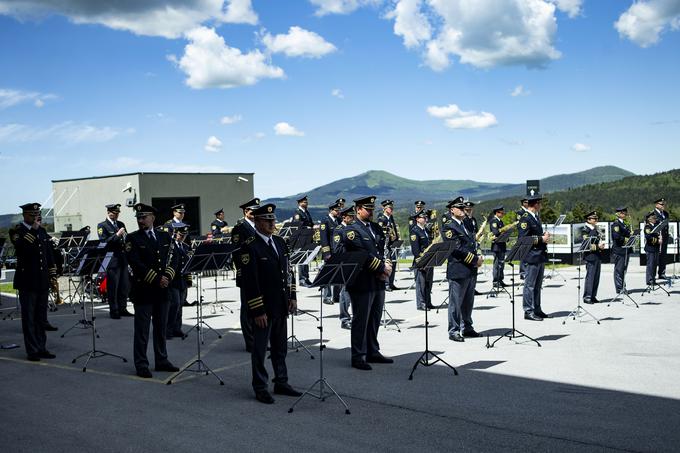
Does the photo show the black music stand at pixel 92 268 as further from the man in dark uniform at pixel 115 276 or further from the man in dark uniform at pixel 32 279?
the man in dark uniform at pixel 115 276

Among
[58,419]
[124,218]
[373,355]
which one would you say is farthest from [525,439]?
[124,218]

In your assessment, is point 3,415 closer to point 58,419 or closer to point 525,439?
point 58,419

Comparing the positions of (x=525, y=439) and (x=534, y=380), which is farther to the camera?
(x=534, y=380)

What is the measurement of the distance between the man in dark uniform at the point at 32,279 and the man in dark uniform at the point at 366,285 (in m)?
5.00

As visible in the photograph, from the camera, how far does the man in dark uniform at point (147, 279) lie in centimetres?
920

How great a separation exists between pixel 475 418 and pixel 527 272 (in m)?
6.86

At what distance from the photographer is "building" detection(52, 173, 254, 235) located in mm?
36841

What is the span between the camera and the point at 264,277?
7832 millimetres

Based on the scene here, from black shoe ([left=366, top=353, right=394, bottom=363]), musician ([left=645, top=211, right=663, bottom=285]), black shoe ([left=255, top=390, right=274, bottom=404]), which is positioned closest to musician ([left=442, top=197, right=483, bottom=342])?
black shoe ([left=366, top=353, right=394, bottom=363])

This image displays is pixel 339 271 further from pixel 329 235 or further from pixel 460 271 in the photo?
pixel 329 235

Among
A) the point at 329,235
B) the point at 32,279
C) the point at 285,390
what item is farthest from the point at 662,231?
the point at 32,279

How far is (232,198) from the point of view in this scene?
40531mm

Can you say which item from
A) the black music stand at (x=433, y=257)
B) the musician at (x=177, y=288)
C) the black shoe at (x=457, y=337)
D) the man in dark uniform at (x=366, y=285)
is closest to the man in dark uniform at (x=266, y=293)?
the man in dark uniform at (x=366, y=285)

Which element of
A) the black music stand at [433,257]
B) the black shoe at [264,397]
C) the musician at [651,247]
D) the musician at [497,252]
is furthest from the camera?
the musician at [497,252]
